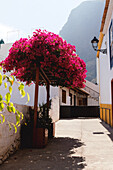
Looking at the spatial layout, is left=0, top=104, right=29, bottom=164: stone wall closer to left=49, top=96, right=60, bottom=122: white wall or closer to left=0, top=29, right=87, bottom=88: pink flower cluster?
left=0, top=29, right=87, bottom=88: pink flower cluster

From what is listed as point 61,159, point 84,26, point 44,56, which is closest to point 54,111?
point 44,56

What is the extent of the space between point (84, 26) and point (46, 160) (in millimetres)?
144829

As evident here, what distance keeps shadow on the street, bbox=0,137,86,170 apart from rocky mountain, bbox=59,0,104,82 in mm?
112656

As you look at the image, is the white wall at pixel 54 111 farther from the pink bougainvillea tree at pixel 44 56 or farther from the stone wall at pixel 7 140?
the stone wall at pixel 7 140

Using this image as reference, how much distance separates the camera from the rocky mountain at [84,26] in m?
126

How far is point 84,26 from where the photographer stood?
5576 inches

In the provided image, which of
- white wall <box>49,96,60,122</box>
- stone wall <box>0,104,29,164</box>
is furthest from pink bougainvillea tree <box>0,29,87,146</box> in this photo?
white wall <box>49,96,60,122</box>

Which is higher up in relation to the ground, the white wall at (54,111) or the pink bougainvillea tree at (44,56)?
the pink bougainvillea tree at (44,56)

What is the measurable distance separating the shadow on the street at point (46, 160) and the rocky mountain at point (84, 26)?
113 metres

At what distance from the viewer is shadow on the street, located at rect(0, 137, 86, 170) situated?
12.9 feet

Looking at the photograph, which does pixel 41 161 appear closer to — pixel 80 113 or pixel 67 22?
pixel 80 113

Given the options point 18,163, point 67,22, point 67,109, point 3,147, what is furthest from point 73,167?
point 67,22

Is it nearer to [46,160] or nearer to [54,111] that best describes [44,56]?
[46,160]

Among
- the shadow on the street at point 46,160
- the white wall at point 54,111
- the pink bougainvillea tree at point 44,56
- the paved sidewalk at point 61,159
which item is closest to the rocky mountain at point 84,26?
the white wall at point 54,111
